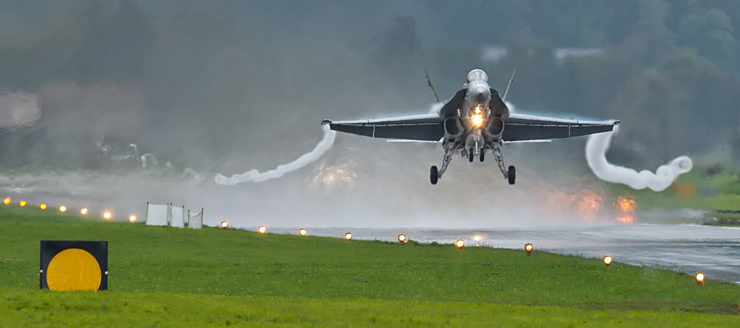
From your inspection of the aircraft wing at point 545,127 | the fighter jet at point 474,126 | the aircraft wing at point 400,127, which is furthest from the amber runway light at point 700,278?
the aircraft wing at point 400,127

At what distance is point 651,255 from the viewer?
2083 inches

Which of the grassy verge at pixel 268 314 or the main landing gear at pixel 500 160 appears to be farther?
the main landing gear at pixel 500 160

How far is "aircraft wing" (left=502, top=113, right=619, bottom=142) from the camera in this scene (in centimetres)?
→ 4772

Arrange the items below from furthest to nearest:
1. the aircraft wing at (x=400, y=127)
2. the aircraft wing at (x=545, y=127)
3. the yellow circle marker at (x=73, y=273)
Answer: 1. the aircraft wing at (x=545, y=127)
2. the aircraft wing at (x=400, y=127)
3. the yellow circle marker at (x=73, y=273)

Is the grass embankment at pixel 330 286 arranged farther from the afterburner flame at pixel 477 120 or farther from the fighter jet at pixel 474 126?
the afterburner flame at pixel 477 120

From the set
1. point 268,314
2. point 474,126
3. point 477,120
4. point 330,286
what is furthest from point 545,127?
point 268,314

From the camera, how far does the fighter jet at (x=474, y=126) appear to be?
1527 inches

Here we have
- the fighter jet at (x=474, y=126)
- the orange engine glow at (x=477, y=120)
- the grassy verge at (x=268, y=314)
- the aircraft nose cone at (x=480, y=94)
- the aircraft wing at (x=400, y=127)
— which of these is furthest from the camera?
the aircraft wing at (x=400, y=127)

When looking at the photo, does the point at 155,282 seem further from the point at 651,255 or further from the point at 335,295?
the point at 651,255

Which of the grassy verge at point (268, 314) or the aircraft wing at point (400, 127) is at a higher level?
the aircraft wing at point (400, 127)

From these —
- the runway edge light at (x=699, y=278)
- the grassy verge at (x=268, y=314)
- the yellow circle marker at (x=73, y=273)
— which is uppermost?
the yellow circle marker at (x=73, y=273)

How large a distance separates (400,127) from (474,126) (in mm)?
10920

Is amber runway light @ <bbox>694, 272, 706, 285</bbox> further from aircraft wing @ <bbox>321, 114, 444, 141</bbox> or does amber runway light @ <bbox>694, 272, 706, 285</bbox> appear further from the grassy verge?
aircraft wing @ <bbox>321, 114, 444, 141</bbox>

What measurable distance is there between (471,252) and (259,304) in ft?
108
